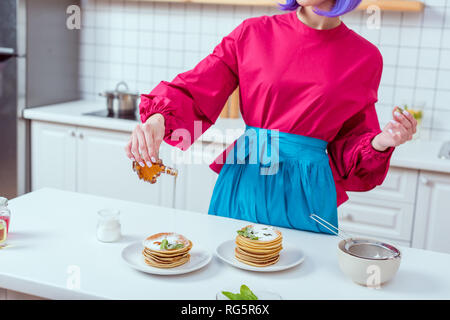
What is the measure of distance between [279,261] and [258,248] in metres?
0.07

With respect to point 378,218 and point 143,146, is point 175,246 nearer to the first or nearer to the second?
point 143,146

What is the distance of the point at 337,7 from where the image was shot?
1470 millimetres

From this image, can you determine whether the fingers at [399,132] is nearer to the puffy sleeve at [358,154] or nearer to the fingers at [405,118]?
the fingers at [405,118]

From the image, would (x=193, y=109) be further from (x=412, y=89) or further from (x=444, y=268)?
(x=412, y=89)

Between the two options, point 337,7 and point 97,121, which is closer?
point 337,7

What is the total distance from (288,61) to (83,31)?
2.23 metres

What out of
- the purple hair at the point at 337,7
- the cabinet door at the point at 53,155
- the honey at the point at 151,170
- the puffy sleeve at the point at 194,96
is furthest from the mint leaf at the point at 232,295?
the cabinet door at the point at 53,155

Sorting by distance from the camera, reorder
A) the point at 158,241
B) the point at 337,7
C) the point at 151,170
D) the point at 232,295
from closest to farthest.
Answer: the point at 232,295
the point at 158,241
the point at 151,170
the point at 337,7

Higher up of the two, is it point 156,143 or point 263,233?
point 156,143

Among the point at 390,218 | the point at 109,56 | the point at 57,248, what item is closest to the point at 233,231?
the point at 57,248

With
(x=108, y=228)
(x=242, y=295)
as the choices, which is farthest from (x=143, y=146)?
(x=242, y=295)

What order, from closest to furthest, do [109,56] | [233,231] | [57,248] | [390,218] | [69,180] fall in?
[57,248] < [233,231] < [390,218] < [69,180] < [109,56]
